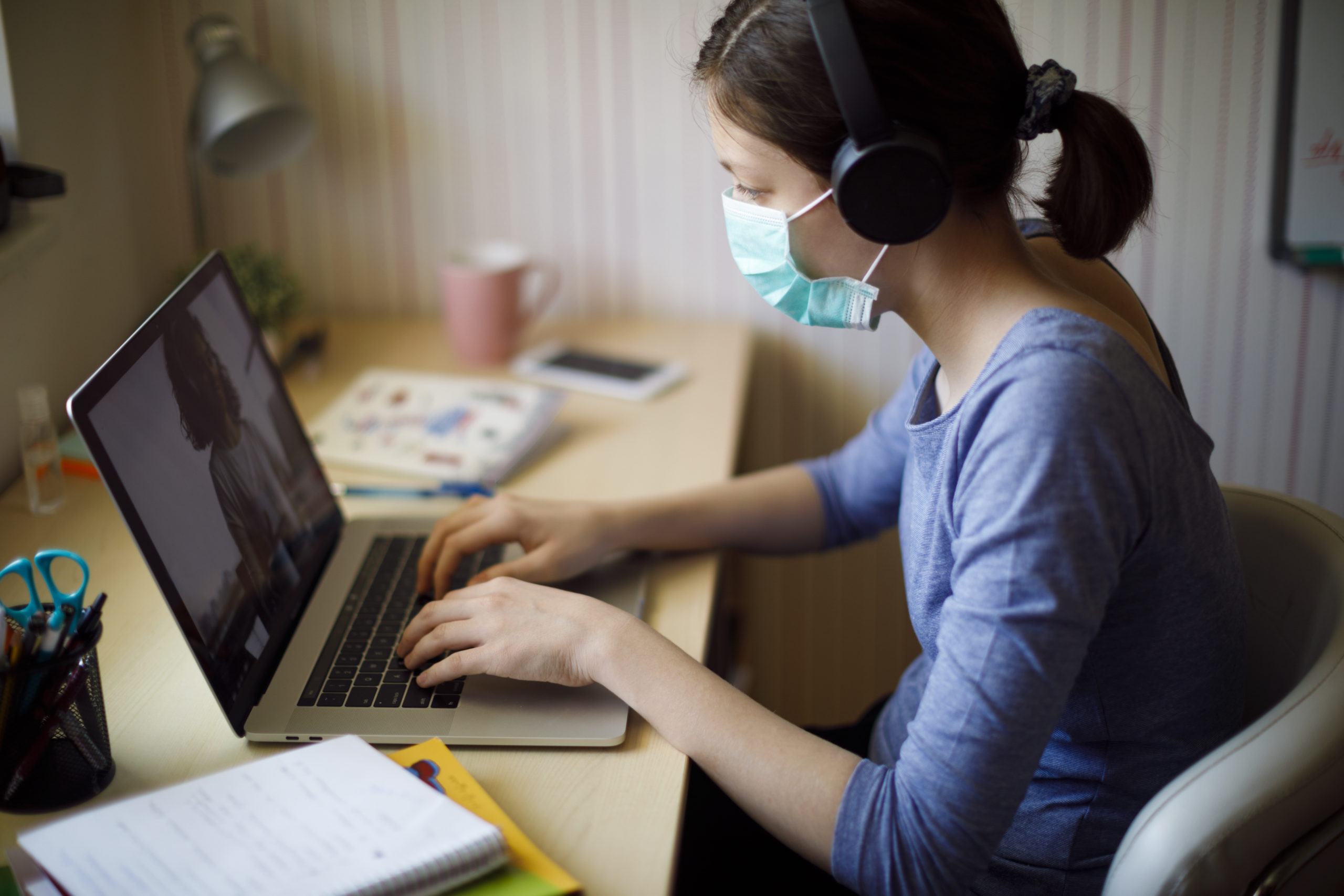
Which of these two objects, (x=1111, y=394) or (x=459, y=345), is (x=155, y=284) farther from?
(x=1111, y=394)

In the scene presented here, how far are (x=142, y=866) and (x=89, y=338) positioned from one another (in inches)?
36.3

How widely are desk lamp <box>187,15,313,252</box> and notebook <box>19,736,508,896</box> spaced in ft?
3.15

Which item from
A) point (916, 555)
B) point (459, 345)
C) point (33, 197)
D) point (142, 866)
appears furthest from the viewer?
point (459, 345)

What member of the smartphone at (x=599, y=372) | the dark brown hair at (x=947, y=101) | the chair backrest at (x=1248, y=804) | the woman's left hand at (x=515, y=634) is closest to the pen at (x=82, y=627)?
the woman's left hand at (x=515, y=634)

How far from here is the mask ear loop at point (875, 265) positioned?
0.79 m

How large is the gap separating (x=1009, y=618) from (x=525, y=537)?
47 cm

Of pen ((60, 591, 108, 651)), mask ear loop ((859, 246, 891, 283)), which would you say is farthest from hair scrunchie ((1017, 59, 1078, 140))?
pen ((60, 591, 108, 651))

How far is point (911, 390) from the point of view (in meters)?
1.00

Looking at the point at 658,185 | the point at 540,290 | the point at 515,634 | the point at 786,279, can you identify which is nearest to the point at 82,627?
the point at 515,634

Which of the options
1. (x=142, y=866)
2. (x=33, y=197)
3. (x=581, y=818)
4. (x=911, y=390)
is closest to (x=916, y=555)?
(x=911, y=390)

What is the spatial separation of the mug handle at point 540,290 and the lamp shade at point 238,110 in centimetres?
36

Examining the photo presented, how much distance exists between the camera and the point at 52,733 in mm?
676

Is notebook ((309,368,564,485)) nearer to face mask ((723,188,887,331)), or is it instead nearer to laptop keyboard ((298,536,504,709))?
laptop keyboard ((298,536,504,709))

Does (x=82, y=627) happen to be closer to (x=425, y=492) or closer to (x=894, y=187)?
(x=425, y=492)
